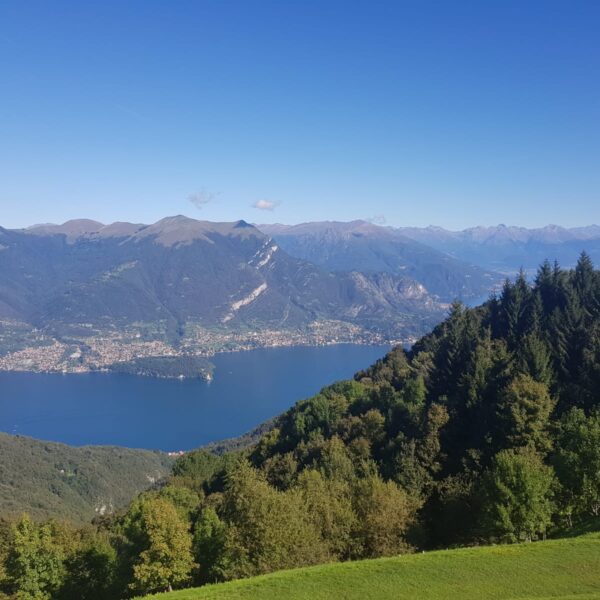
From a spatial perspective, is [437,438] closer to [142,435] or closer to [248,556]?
[248,556]

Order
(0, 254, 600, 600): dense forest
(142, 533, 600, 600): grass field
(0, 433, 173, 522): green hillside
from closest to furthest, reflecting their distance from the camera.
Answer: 1. (142, 533, 600, 600): grass field
2. (0, 254, 600, 600): dense forest
3. (0, 433, 173, 522): green hillside

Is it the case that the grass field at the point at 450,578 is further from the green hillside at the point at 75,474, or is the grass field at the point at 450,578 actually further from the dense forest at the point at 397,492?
the green hillside at the point at 75,474

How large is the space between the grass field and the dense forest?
10.8 ft

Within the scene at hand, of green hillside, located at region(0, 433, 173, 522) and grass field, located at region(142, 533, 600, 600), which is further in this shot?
green hillside, located at region(0, 433, 173, 522)

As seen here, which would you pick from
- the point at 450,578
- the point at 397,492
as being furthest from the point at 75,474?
the point at 450,578

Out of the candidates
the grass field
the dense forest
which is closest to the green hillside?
the dense forest

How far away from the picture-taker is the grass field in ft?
62.6

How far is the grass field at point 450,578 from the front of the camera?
19.1m

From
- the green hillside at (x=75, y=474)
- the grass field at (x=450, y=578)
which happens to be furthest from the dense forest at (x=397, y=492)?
the green hillside at (x=75, y=474)

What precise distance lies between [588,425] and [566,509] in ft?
18.6

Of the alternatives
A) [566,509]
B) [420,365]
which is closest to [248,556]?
[566,509]

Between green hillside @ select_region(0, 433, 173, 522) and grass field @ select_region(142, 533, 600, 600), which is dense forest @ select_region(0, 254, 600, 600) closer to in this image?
grass field @ select_region(142, 533, 600, 600)

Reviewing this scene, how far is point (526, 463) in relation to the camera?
27750mm

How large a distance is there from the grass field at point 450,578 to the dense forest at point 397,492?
3.28 meters
